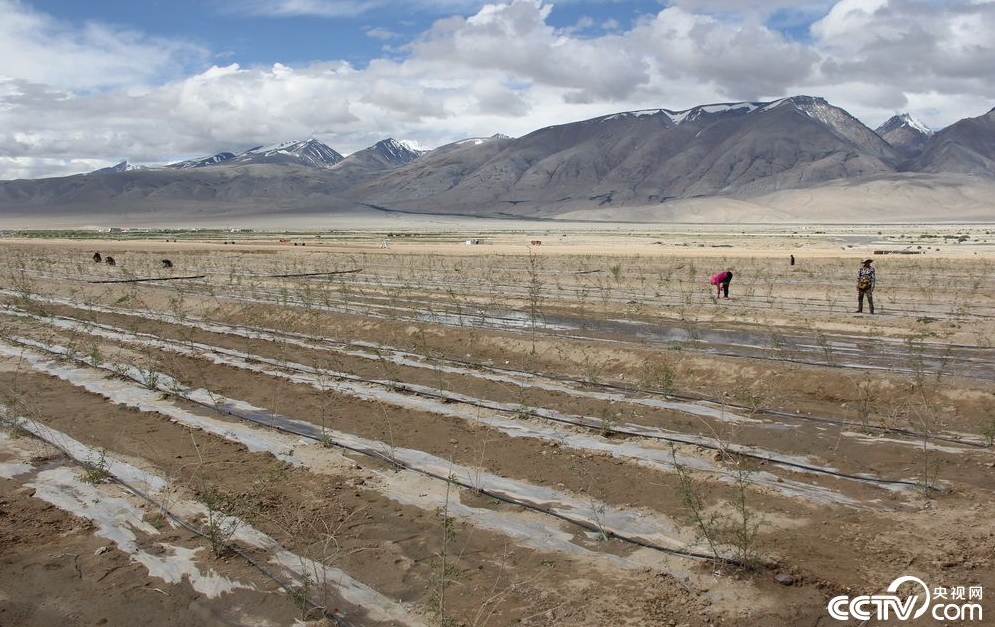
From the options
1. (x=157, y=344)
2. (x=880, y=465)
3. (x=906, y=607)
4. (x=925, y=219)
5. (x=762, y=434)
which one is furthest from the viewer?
(x=925, y=219)

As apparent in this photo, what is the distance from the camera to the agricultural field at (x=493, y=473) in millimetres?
5973

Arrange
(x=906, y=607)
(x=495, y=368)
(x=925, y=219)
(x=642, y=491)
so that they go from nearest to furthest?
(x=906, y=607) → (x=642, y=491) → (x=495, y=368) → (x=925, y=219)

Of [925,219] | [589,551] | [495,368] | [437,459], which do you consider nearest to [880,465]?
[589,551]

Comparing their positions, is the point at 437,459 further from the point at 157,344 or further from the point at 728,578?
the point at 157,344

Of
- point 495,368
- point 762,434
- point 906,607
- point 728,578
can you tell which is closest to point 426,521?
point 728,578

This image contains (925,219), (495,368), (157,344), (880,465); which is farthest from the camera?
(925,219)

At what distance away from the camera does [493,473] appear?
848 centimetres

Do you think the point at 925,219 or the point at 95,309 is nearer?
the point at 95,309

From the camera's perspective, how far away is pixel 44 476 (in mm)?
8320

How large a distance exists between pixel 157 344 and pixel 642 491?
40.1ft

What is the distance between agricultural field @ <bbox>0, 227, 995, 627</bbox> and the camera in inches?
235

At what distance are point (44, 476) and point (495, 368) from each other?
24.7 feet

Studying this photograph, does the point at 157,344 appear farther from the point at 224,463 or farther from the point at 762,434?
the point at 762,434

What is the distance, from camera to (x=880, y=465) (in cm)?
868
